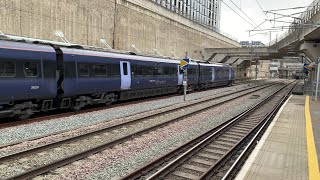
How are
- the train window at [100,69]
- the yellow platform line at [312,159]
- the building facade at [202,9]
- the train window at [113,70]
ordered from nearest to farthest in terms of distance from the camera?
the yellow platform line at [312,159] → the train window at [100,69] → the train window at [113,70] → the building facade at [202,9]

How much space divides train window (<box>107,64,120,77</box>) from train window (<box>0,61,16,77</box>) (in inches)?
240

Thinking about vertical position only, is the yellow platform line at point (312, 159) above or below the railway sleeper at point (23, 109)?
below

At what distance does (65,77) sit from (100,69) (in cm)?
273

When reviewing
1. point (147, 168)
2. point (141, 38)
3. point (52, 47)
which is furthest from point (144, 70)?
point (141, 38)

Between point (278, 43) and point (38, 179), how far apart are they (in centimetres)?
5203

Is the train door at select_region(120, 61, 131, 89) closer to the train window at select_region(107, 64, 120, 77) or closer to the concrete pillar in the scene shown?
the train window at select_region(107, 64, 120, 77)

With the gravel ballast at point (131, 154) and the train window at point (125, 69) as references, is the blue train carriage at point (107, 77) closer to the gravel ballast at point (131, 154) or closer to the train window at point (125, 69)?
the train window at point (125, 69)

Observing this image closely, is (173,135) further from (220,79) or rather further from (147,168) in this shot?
(220,79)

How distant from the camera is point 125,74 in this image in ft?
60.2

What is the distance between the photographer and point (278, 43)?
51625 mm

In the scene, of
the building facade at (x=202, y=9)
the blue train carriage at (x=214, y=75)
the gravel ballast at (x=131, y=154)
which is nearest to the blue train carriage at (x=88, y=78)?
the gravel ballast at (x=131, y=154)

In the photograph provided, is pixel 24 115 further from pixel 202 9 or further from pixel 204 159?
pixel 202 9

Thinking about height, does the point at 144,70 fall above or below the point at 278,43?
below

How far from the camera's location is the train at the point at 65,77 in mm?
11273
